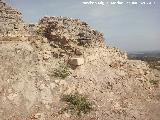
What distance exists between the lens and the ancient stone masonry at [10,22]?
1722cm

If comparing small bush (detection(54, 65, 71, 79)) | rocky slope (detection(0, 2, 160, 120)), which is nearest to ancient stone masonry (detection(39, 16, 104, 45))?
rocky slope (detection(0, 2, 160, 120))

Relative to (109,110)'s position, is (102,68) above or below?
above

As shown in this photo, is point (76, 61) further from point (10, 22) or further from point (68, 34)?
point (10, 22)

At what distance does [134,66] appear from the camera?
2253 centimetres

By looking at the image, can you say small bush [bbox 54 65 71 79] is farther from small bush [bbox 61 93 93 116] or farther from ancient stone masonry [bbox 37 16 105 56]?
small bush [bbox 61 93 93 116]

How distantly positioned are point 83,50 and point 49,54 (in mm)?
2463

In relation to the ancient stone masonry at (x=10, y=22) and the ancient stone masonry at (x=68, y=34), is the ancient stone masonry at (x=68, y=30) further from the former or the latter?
the ancient stone masonry at (x=10, y=22)

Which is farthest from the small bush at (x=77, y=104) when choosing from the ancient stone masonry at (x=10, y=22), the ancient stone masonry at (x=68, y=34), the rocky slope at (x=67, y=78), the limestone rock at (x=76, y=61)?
the ancient stone masonry at (x=10, y=22)

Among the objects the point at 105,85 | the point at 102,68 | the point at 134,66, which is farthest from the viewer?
the point at 134,66

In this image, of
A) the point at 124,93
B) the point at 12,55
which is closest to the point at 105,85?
the point at 124,93

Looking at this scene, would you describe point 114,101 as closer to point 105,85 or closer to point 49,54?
point 105,85

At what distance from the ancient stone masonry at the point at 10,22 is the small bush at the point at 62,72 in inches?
133

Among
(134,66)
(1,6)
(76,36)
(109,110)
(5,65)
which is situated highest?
(1,6)

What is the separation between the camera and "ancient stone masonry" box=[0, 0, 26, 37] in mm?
17219
